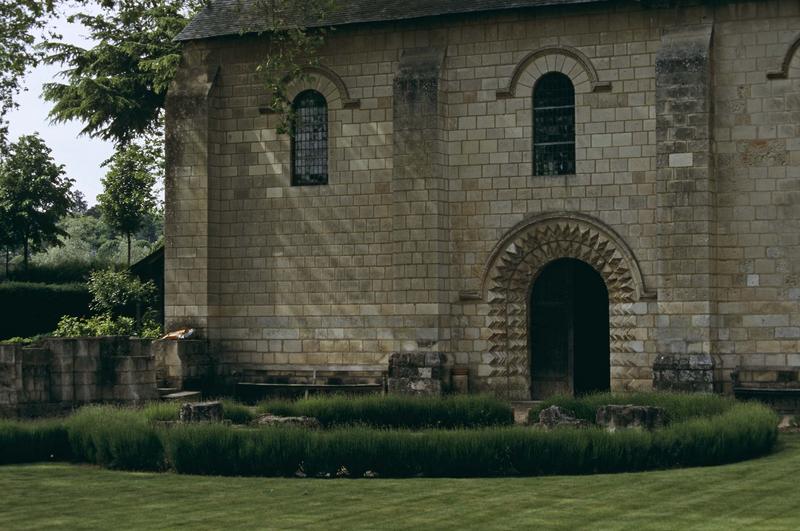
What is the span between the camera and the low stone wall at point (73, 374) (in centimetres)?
A: 2377

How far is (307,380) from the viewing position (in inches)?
1175

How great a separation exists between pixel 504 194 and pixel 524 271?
165 centimetres

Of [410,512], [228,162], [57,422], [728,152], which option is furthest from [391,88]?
[410,512]

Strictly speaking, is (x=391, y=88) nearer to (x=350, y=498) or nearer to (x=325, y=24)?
(x=325, y=24)

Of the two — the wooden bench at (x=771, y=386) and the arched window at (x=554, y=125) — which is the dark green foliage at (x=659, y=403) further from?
the arched window at (x=554, y=125)

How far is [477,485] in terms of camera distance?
674 inches

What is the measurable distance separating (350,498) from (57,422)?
7.58 meters

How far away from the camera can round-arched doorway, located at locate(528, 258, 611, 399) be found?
28.7 metres

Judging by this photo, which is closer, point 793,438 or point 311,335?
point 793,438

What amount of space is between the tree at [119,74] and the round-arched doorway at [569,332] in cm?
1804

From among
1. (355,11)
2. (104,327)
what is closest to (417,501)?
(355,11)

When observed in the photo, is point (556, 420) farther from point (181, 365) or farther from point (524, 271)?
point (181, 365)

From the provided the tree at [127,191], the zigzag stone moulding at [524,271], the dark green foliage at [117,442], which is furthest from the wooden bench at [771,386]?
the tree at [127,191]

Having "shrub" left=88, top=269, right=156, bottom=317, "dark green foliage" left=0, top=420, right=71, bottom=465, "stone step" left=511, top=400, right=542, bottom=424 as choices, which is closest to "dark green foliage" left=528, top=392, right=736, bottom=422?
"stone step" left=511, top=400, right=542, bottom=424
